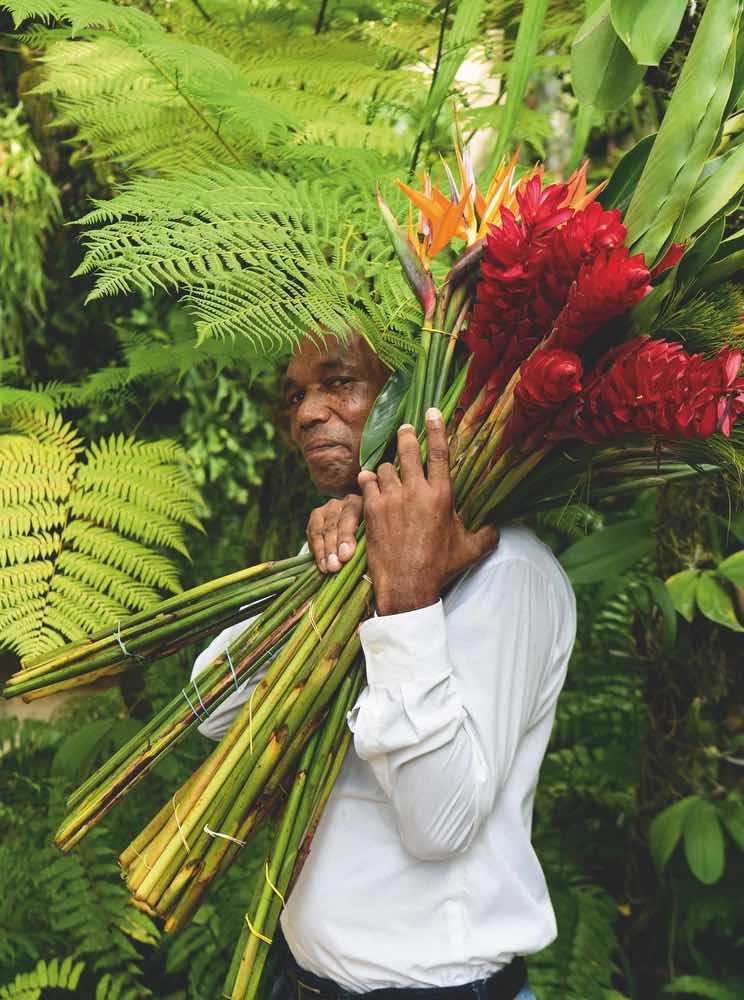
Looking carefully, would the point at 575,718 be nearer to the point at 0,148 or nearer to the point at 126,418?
the point at 126,418

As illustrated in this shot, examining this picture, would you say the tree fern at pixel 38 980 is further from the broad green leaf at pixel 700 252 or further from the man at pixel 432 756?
the broad green leaf at pixel 700 252

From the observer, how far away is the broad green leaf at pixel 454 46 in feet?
4.78

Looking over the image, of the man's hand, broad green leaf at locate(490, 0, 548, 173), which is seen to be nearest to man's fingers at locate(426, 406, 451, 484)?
the man's hand

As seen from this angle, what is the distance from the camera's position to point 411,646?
100 centimetres

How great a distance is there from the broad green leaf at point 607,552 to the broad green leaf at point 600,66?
2.98ft

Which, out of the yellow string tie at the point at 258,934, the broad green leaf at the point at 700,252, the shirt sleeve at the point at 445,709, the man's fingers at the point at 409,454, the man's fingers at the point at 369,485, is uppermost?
the broad green leaf at the point at 700,252

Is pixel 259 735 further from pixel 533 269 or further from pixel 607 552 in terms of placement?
pixel 607 552

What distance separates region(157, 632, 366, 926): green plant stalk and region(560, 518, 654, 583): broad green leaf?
0.80 meters

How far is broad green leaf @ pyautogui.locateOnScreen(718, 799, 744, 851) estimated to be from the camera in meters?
1.83

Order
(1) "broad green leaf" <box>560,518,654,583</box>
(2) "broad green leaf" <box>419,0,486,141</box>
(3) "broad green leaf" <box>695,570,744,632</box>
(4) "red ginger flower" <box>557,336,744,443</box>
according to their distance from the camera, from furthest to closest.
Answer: (1) "broad green leaf" <box>560,518,654,583</box> < (3) "broad green leaf" <box>695,570,744,632</box> < (2) "broad green leaf" <box>419,0,486,141</box> < (4) "red ginger flower" <box>557,336,744,443</box>

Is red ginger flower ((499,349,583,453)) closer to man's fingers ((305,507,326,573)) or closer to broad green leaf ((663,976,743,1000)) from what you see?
man's fingers ((305,507,326,573))

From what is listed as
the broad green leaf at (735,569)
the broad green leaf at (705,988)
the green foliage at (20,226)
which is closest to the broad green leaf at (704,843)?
the broad green leaf at (705,988)

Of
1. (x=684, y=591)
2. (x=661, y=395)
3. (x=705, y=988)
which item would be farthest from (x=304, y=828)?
(x=705, y=988)

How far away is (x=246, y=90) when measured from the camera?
5.18 feet
